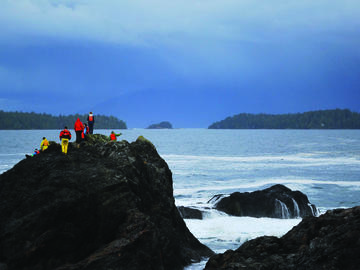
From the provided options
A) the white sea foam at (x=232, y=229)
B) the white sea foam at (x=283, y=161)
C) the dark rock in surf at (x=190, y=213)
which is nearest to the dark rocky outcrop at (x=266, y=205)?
the white sea foam at (x=232, y=229)

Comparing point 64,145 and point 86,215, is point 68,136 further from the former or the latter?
point 86,215

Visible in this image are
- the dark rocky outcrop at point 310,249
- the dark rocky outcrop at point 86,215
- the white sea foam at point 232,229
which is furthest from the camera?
the white sea foam at point 232,229

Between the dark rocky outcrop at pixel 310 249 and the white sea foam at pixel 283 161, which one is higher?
the dark rocky outcrop at pixel 310 249

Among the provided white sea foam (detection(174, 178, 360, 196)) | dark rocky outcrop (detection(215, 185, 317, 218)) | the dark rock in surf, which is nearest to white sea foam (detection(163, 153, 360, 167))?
white sea foam (detection(174, 178, 360, 196))

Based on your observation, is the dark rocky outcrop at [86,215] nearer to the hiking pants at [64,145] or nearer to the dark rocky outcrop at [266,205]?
the hiking pants at [64,145]

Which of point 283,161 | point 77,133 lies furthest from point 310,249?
point 283,161

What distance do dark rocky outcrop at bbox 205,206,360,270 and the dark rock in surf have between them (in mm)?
14518

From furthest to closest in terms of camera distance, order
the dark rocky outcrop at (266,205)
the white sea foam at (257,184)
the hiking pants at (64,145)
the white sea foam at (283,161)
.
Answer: the white sea foam at (283,161)
the white sea foam at (257,184)
the dark rocky outcrop at (266,205)
the hiking pants at (64,145)

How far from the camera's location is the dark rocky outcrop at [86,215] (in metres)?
12.1

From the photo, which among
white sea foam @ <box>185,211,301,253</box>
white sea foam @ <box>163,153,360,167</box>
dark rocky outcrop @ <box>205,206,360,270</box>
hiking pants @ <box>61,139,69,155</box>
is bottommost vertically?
white sea foam @ <box>185,211,301,253</box>

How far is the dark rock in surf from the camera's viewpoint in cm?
2597

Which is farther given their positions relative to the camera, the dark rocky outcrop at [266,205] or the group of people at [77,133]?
the dark rocky outcrop at [266,205]

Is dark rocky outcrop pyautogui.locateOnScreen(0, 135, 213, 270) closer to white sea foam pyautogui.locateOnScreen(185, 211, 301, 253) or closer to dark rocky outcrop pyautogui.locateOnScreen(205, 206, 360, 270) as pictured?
dark rocky outcrop pyautogui.locateOnScreen(205, 206, 360, 270)

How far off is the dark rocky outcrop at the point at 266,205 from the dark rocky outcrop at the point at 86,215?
10.9 meters
